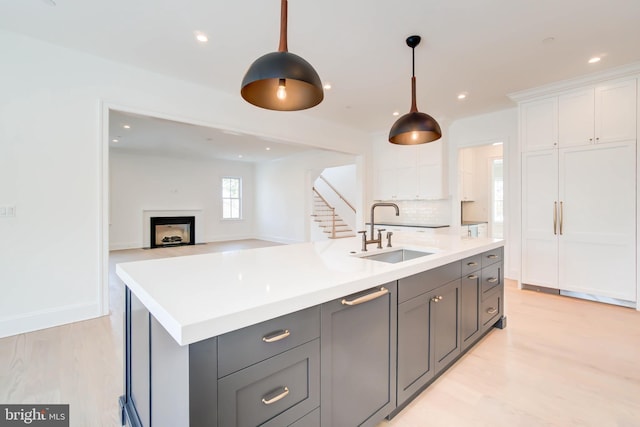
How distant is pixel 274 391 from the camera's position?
3.36ft

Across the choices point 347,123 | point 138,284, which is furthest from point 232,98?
point 138,284

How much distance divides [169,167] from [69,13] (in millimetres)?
6417

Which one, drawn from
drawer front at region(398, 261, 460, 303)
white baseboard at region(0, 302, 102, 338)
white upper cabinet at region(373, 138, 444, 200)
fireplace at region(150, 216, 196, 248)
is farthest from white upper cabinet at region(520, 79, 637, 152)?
fireplace at region(150, 216, 196, 248)

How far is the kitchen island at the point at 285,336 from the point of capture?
89cm

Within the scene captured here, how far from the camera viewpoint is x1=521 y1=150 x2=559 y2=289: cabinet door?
153 inches

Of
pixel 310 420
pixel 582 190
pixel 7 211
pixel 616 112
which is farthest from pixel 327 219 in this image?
pixel 310 420

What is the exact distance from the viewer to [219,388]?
0.88 m

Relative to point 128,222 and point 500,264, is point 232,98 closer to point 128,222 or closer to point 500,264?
point 500,264

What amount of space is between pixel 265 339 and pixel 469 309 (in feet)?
6.07

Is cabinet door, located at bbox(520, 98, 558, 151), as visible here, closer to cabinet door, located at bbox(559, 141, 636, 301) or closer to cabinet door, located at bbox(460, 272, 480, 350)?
cabinet door, located at bbox(559, 141, 636, 301)

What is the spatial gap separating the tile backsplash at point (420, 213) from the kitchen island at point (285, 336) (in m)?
3.98

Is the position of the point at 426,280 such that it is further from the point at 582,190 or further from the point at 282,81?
the point at 582,190

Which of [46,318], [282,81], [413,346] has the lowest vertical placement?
[46,318]

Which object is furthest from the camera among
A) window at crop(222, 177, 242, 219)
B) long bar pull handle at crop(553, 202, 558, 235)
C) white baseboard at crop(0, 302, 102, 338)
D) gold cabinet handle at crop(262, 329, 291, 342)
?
window at crop(222, 177, 242, 219)
